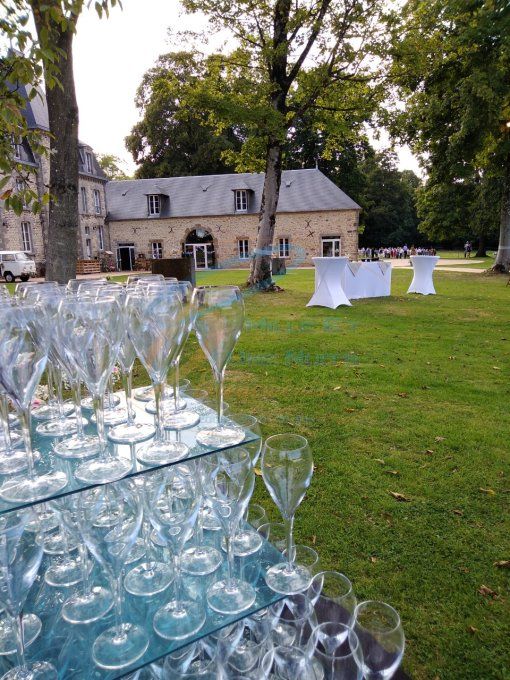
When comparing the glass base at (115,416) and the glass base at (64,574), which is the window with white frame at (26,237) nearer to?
the glass base at (115,416)

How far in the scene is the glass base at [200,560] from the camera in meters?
1.41

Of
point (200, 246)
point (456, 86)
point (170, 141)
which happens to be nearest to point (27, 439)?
point (456, 86)

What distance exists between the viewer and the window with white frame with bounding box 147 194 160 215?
3379 cm

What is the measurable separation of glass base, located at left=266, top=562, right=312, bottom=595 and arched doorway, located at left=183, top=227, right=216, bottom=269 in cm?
3276

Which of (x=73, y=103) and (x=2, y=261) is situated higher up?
(x=73, y=103)

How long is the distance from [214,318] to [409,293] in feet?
44.4

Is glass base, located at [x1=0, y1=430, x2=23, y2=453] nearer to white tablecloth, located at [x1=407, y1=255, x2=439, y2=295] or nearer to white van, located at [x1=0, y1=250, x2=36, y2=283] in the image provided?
white tablecloth, located at [x1=407, y1=255, x2=439, y2=295]

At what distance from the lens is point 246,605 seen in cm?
128

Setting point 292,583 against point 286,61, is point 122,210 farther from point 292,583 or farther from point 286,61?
point 292,583

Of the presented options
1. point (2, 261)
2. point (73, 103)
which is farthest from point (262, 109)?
point (2, 261)

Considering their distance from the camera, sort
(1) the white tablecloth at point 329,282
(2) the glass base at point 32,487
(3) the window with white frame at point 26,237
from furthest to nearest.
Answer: (3) the window with white frame at point 26,237
(1) the white tablecloth at point 329,282
(2) the glass base at point 32,487

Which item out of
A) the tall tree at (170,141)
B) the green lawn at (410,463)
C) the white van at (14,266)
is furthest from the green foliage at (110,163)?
the green lawn at (410,463)

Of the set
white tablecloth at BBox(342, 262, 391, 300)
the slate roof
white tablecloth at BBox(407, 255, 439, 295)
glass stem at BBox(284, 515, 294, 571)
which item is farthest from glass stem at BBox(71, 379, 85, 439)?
the slate roof

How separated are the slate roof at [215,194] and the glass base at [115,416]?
3130 cm
